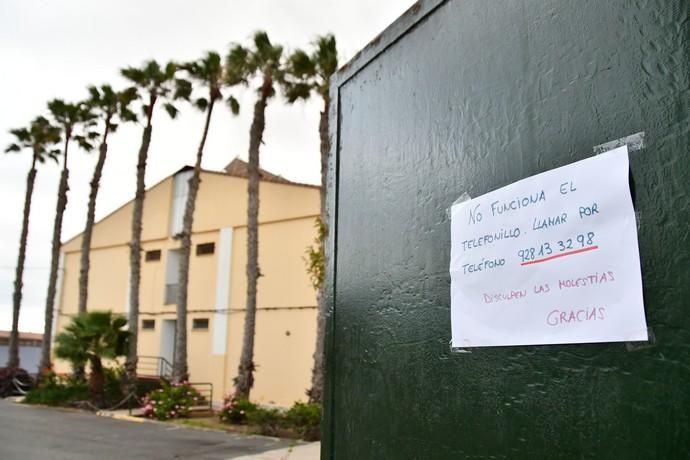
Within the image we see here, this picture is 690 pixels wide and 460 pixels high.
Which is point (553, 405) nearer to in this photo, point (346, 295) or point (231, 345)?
point (346, 295)

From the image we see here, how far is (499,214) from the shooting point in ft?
5.87

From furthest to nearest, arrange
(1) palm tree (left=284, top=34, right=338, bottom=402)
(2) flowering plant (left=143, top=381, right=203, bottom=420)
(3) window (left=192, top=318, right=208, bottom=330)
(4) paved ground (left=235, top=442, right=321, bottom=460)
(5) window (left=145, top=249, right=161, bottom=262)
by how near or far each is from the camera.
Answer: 1. (5) window (left=145, top=249, right=161, bottom=262)
2. (3) window (left=192, top=318, right=208, bottom=330)
3. (2) flowering plant (left=143, top=381, right=203, bottom=420)
4. (1) palm tree (left=284, top=34, right=338, bottom=402)
5. (4) paved ground (left=235, top=442, right=321, bottom=460)

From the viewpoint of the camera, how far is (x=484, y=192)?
6.13 ft

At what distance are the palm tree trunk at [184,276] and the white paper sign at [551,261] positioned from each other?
16.6 metres

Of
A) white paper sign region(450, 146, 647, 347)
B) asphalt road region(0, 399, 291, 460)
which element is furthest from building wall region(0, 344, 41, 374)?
white paper sign region(450, 146, 647, 347)

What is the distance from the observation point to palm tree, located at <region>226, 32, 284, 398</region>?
52.6ft

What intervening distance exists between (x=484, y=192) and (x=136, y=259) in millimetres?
18856

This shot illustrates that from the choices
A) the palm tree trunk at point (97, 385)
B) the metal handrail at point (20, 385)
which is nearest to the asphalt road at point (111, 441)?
the palm tree trunk at point (97, 385)

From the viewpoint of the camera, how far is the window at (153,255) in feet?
75.9

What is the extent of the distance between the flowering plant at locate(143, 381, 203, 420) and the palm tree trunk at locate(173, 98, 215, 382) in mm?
584

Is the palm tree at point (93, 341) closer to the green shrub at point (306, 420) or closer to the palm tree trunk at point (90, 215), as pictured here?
the palm tree trunk at point (90, 215)

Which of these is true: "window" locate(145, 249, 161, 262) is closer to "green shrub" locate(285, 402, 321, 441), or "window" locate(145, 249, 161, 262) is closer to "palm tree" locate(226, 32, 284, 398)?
"palm tree" locate(226, 32, 284, 398)

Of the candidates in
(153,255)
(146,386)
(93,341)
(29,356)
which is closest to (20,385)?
(153,255)

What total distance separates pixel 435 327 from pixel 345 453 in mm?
684
